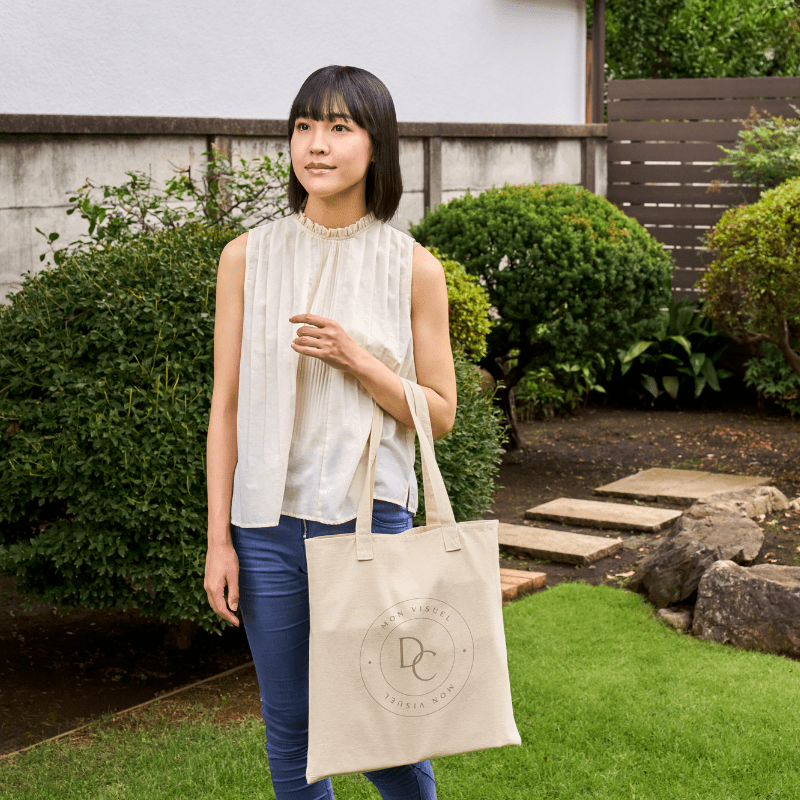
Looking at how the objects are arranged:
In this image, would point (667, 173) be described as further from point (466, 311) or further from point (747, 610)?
point (747, 610)

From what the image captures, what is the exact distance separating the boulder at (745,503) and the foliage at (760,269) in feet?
4.15

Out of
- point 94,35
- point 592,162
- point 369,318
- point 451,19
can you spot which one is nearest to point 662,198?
point 592,162

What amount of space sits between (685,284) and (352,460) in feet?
31.8

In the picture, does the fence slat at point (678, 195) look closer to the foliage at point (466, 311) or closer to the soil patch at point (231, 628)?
the soil patch at point (231, 628)

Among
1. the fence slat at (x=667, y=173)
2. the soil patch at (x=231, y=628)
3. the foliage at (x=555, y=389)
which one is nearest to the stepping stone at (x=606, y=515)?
the soil patch at (x=231, y=628)

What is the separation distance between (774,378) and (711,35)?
24.1ft

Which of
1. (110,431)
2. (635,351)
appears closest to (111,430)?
(110,431)

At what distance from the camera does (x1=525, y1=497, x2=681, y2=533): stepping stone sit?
6741mm

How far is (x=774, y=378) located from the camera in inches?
406

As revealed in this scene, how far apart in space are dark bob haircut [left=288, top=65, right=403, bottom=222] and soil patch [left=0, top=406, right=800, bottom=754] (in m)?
2.50

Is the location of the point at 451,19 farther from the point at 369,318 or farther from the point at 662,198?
the point at 369,318

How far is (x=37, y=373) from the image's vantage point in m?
4.13

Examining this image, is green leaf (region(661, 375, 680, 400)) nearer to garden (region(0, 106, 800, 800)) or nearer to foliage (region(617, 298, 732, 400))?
foliage (region(617, 298, 732, 400))

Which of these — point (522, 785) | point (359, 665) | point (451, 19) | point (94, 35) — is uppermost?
point (451, 19)
